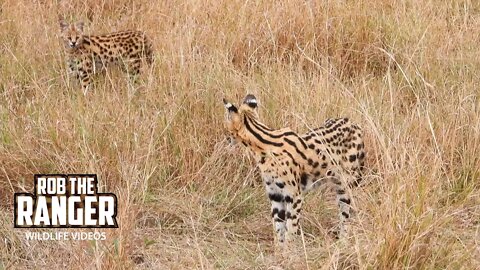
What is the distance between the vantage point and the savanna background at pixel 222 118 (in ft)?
10.5

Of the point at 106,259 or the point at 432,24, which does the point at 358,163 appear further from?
the point at 432,24

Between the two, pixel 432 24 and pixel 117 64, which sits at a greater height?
pixel 432 24

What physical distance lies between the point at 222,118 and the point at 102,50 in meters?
1.48

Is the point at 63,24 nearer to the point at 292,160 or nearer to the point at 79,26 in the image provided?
the point at 79,26

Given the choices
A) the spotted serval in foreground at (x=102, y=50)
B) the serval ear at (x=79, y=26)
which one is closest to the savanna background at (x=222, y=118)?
the spotted serval in foreground at (x=102, y=50)

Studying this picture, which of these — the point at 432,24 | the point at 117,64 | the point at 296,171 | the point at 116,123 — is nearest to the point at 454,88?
the point at 432,24

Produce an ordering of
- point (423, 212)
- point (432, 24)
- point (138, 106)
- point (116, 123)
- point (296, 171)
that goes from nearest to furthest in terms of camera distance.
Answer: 1. point (423, 212)
2. point (296, 171)
3. point (116, 123)
4. point (138, 106)
5. point (432, 24)

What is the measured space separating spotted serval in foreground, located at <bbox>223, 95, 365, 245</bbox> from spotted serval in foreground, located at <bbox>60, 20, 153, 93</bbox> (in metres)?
2.01

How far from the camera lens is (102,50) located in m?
5.57

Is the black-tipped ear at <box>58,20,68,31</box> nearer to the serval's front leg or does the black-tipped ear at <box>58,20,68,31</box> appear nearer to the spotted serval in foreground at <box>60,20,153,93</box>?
the spotted serval in foreground at <box>60,20,153,93</box>

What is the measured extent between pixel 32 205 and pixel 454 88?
2.39 metres

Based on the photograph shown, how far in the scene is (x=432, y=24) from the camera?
17.7 feet

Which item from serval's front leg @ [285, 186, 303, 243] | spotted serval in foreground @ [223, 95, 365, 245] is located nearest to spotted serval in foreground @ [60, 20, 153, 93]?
spotted serval in foreground @ [223, 95, 365, 245]

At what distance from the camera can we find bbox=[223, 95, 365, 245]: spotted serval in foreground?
350 centimetres
